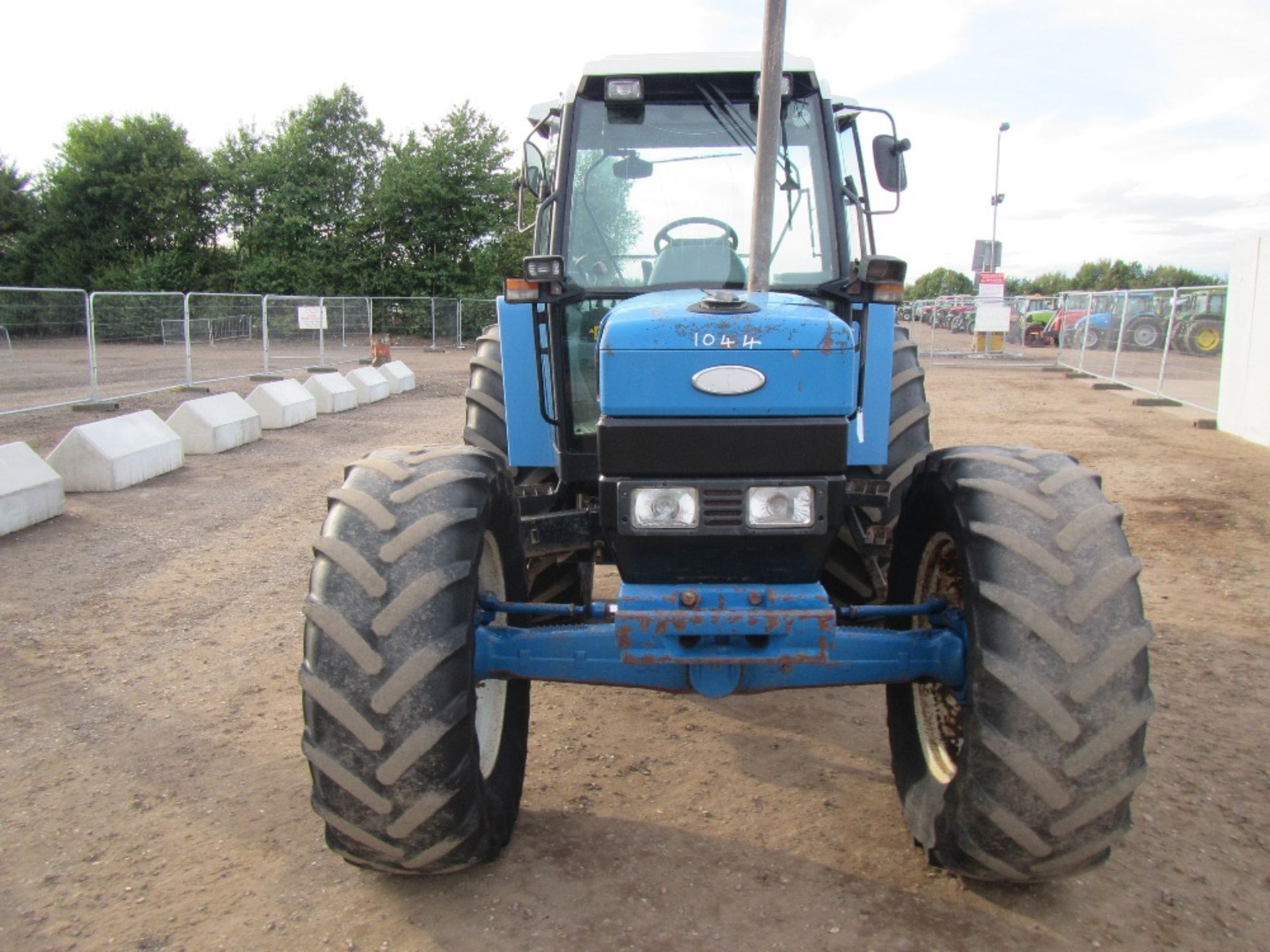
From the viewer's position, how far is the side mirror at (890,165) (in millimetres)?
4418

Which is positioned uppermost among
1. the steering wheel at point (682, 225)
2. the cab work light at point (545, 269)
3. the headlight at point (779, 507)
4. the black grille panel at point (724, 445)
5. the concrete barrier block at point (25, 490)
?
the steering wheel at point (682, 225)

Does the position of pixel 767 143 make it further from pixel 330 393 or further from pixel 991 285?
pixel 991 285

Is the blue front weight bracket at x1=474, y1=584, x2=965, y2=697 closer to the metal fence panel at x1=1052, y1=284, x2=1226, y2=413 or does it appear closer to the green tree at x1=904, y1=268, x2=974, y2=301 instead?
the metal fence panel at x1=1052, y1=284, x2=1226, y2=413

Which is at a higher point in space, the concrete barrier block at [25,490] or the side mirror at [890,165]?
the side mirror at [890,165]

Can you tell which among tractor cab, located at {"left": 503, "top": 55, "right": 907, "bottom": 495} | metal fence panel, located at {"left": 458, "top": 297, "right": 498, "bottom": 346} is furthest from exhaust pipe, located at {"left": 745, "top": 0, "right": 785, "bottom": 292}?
metal fence panel, located at {"left": 458, "top": 297, "right": 498, "bottom": 346}

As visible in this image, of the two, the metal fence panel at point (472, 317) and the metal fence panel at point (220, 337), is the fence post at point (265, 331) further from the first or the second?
the metal fence panel at point (472, 317)

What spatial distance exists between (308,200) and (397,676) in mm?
36786

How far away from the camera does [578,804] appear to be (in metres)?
3.62

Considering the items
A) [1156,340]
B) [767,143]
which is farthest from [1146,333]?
[767,143]

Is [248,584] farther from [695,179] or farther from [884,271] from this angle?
[884,271]

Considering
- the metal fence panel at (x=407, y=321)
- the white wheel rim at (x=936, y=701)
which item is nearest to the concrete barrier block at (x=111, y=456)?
the white wheel rim at (x=936, y=701)

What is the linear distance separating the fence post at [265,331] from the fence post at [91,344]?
511 centimetres

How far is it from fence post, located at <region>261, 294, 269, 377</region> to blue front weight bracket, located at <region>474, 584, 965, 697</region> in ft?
57.3

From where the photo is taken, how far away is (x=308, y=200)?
36.1 metres
